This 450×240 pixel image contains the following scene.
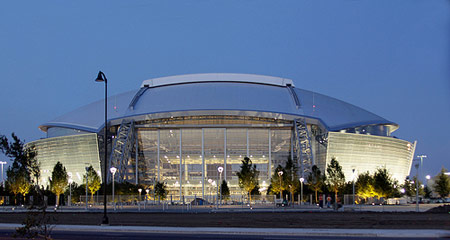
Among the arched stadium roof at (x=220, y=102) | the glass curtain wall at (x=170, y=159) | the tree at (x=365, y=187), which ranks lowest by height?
the tree at (x=365, y=187)

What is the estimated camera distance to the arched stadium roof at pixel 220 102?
101562mm

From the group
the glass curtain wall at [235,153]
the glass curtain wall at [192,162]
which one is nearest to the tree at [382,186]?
the glass curtain wall at [235,153]

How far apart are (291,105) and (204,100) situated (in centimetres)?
1734

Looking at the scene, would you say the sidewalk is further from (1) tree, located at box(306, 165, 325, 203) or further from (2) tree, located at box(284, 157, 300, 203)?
(1) tree, located at box(306, 165, 325, 203)

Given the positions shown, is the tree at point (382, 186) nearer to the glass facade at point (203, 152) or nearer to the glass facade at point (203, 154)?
the glass facade at point (203, 152)

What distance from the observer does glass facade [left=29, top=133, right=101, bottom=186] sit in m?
104

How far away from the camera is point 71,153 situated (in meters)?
106

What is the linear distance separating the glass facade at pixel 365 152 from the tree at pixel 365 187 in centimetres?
1690

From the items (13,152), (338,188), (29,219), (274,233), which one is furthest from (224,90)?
(29,219)

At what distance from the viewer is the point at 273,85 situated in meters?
116

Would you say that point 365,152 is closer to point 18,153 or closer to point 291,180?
point 291,180

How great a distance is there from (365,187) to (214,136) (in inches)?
1465

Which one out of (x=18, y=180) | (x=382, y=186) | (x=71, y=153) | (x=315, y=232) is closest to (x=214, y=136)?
(x=71, y=153)

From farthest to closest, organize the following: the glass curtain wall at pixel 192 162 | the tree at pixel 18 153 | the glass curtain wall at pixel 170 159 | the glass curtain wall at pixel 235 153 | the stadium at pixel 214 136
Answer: the glass curtain wall at pixel 170 159 → the glass curtain wall at pixel 192 162 → the glass curtain wall at pixel 235 153 → the stadium at pixel 214 136 → the tree at pixel 18 153
